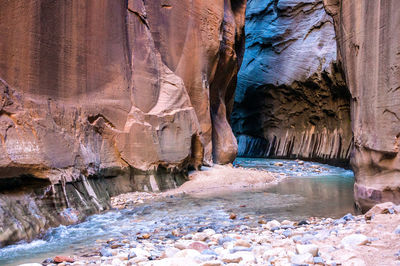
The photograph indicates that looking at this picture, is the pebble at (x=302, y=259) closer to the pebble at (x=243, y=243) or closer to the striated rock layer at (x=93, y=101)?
the pebble at (x=243, y=243)

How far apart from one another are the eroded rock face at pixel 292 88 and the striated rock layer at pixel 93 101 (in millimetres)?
9918

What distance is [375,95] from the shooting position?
529cm

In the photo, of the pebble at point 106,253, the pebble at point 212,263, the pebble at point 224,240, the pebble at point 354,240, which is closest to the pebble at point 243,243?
the pebble at point 224,240

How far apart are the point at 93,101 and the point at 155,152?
2048 millimetres

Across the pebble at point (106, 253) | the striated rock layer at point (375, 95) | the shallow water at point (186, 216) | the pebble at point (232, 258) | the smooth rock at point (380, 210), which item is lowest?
the shallow water at point (186, 216)

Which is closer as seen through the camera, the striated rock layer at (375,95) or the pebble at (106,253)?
the pebble at (106,253)

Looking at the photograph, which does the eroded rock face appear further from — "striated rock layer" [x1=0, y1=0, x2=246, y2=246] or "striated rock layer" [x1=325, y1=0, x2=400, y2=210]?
"striated rock layer" [x1=325, y1=0, x2=400, y2=210]

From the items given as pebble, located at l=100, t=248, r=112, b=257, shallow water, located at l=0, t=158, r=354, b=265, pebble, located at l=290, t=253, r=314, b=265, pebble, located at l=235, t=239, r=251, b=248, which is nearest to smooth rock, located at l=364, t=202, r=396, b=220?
shallow water, located at l=0, t=158, r=354, b=265

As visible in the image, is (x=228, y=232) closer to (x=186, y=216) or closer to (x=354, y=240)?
(x=186, y=216)

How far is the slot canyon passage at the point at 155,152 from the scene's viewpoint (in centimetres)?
377

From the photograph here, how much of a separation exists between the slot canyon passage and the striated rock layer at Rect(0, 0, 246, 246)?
0.03m

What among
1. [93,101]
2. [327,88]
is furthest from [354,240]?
[327,88]

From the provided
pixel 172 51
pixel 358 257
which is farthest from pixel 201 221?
pixel 172 51

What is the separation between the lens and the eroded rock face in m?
19.7
